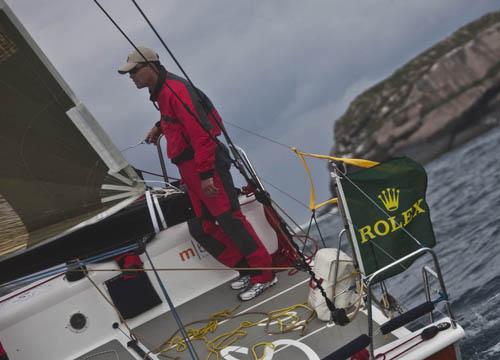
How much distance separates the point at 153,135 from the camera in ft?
23.5

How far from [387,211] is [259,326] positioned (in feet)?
5.48

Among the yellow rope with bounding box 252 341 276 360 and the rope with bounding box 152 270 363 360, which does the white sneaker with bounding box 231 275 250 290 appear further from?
the yellow rope with bounding box 252 341 276 360

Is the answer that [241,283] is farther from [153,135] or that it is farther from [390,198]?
[390,198]

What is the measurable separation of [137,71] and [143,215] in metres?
1.72

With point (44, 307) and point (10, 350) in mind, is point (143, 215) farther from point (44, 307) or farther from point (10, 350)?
point (10, 350)

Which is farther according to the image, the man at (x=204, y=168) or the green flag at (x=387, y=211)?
the man at (x=204, y=168)

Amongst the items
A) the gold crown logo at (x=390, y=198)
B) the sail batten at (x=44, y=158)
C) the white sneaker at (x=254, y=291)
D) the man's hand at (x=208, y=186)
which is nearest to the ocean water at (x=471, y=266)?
the white sneaker at (x=254, y=291)

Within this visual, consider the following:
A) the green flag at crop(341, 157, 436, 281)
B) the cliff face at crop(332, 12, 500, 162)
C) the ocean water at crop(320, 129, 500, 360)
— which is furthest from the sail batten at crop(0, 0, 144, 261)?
the cliff face at crop(332, 12, 500, 162)

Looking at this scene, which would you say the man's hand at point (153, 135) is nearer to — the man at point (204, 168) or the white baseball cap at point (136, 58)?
the man at point (204, 168)

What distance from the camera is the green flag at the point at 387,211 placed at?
4.56 meters

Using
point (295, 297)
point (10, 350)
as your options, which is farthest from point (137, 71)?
point (10, 350)

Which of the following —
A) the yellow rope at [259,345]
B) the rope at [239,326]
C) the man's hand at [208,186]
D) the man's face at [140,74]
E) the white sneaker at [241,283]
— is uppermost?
the man's face at [140,74]

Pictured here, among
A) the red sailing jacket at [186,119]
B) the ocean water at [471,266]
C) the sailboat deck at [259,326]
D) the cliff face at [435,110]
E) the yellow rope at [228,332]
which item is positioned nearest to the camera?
the sailboat deck at [259,326]

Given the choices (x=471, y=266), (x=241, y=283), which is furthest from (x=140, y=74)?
(x=471, y=266)
